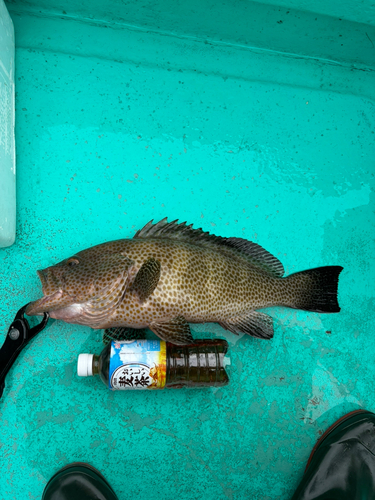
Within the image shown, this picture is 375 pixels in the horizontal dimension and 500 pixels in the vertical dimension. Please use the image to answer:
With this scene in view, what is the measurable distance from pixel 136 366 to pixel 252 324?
2.61 feet

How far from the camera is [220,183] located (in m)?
2.57

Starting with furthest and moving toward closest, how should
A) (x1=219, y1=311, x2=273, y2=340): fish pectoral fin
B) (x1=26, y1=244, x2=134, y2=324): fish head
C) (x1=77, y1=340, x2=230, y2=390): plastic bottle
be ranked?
1. (x1=219, y1=311, x2=273, y2=340): fish pectoral fin
2. (x1=77, y1=340, x2=230, y2=390): plastic bottle
3. (x1=26, y1=244, x2=134, y2=324): fish head

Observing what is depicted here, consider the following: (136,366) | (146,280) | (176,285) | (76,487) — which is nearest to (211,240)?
(176,285)

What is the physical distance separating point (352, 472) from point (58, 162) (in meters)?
2.99

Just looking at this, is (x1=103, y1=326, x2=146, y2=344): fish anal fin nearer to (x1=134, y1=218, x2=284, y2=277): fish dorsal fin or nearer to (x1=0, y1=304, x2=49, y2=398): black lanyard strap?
(x1=0, y1=304, x2=49, y2=398): black lanyard strap

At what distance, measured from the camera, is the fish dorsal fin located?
2125 mm

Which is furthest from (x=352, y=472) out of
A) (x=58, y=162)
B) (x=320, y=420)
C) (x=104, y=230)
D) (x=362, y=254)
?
(x=58, y=162)

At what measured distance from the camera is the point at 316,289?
2.28 meters

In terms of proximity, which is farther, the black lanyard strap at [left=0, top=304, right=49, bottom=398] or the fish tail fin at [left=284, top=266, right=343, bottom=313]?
the fish tail fin at [left=284, top=266, right=343, bottom=313]

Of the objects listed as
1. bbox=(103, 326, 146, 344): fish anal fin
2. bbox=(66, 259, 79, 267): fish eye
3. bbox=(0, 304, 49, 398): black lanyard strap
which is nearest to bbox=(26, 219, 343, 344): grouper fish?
bbox=(66, 259, 79, 267): fish eye

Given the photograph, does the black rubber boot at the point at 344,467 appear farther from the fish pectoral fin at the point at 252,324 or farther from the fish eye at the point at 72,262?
the fish eye at the point at 72,262

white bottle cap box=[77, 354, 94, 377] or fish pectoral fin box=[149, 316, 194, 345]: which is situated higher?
fish pectoral fin box=[149, 316, 194, 345]

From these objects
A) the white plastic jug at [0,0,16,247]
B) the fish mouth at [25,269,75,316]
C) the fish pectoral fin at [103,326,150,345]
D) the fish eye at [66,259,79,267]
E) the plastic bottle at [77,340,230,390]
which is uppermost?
the white plastic jug at [0,0,16,247]

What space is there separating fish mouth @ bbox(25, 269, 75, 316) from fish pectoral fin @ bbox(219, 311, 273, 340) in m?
0.97
